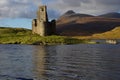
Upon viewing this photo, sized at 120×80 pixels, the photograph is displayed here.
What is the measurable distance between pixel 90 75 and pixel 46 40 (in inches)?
5238

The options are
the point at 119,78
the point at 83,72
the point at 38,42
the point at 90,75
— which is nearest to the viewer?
the point at 119,78

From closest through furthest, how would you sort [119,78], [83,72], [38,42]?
1. [119,78]
2. [83,72]
3. [38,42]

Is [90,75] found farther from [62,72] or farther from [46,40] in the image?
[46,40]

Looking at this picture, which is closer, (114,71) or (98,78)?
(98,78)

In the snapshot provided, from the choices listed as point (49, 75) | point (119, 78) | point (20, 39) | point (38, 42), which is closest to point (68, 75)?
point (49, 75)

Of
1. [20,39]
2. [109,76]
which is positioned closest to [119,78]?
[109,76]

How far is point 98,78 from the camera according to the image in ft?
165

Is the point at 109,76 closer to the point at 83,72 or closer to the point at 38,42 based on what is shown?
the point at 83,72

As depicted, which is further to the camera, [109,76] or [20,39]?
[20,39]

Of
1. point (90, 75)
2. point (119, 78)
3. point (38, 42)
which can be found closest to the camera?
point (119, 78)

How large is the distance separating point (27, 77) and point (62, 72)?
7141 mm

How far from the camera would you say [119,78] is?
49.7 meters

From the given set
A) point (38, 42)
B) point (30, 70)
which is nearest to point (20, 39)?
point (38, 42)

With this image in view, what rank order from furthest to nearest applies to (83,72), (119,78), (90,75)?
(83,72) → (90,75) → (119,78)
